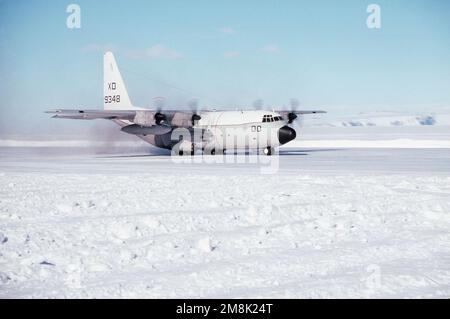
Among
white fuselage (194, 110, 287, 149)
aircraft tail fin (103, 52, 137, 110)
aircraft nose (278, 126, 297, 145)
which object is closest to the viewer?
aircraft nose (278, 126, 297, 145)

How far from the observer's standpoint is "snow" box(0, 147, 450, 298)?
23.3 ft

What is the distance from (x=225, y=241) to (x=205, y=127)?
3017 centimetres

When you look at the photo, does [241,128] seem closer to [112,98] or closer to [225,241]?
[112,98]

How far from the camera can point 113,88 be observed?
45656 millimetres

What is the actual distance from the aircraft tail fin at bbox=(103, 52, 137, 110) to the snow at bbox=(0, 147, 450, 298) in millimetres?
28341

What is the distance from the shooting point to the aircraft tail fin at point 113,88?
149 feet

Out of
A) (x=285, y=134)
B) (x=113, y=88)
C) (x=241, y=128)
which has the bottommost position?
(x=285, y=134)

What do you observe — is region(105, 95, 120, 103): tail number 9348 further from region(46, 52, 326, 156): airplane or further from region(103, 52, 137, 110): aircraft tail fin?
region(46, 52, 326, 156): airplane

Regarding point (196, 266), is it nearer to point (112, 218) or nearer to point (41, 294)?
point (41, 294)

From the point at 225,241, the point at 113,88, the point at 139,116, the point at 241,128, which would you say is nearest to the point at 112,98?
the point at 113,88

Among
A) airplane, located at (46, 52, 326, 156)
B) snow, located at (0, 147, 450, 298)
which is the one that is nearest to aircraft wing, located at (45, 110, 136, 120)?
airplane, located at (46, 52, 326, 156)

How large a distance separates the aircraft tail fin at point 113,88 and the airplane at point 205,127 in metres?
2.26
